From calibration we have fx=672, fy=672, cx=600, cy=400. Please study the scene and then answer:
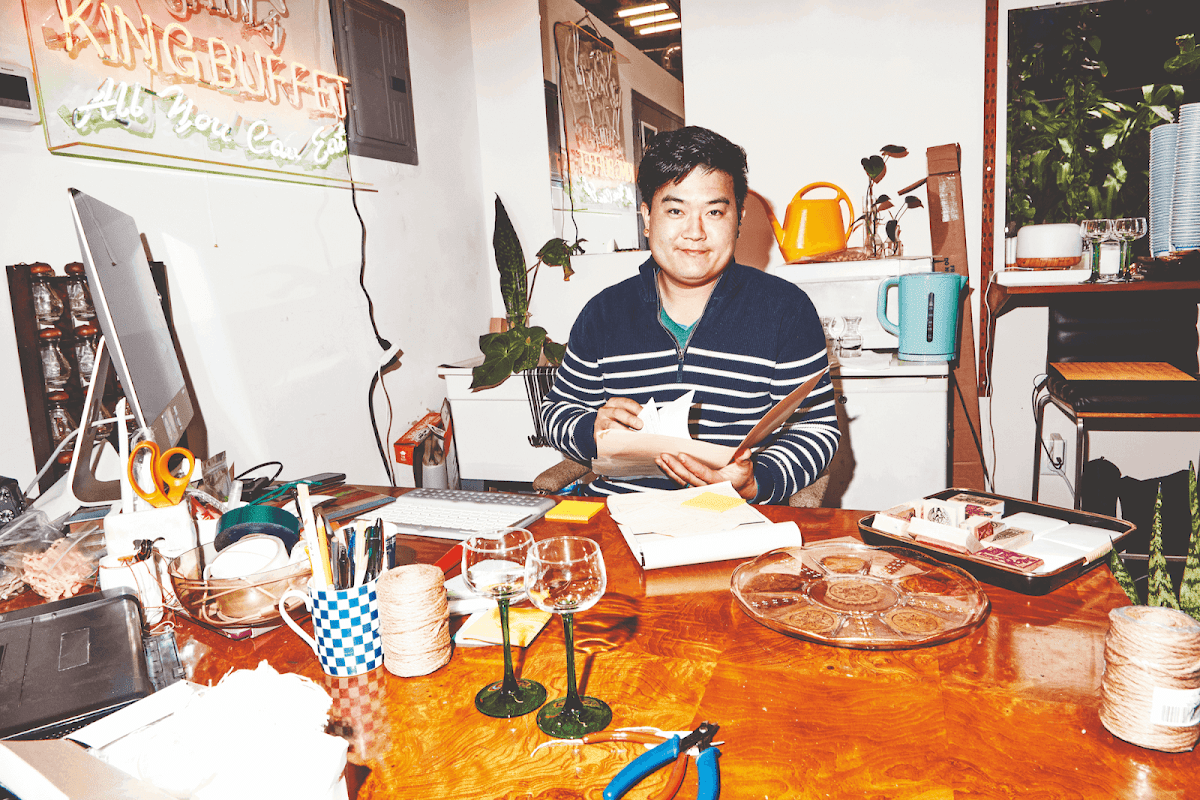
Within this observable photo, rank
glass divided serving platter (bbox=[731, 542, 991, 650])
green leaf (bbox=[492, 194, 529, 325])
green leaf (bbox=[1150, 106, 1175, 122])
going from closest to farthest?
1. glass divided serving platter (bbox=[731, 542, 991, 650])
2. green leaf (bbox=[1150, 106, 1175, 122])
3. green leaf (bbox=[492, 194, 529, 325])

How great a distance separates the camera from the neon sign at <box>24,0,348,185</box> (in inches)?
65.0

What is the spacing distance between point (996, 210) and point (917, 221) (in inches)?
12.3

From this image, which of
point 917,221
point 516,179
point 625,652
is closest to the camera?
point 625,652

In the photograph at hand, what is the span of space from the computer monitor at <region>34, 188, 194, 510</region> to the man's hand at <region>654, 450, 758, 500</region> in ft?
3.22

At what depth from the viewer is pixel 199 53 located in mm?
1985

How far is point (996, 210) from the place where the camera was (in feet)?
9.38

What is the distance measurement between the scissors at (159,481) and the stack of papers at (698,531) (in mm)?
726

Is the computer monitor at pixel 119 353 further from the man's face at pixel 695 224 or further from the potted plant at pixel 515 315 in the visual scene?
the potted plant at pixel 515 315

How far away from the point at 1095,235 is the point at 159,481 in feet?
10.2

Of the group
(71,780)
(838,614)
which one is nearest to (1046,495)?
(838,614)

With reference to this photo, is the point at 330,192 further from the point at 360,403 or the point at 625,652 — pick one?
the point at 625,652

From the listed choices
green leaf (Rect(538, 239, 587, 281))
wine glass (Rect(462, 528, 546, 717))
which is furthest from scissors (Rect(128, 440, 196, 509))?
green leaf (Rect(538, 239, 587, 281))

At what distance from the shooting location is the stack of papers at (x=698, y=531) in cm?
105

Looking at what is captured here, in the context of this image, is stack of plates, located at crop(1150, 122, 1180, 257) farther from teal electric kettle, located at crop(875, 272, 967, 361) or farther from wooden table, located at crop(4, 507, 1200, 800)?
wooden table, located at crop(4, 507, 1200, 800)
